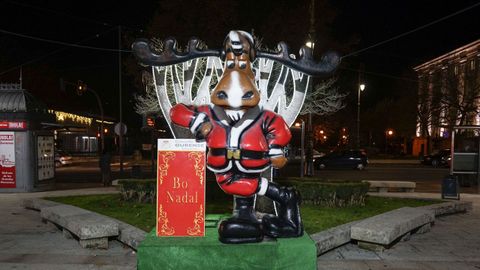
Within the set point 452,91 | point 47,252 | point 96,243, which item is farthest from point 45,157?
point 452,91

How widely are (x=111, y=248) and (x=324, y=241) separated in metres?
3.85

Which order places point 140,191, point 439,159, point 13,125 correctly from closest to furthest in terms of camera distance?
point 140,191 < point 13,125 < point 439,159

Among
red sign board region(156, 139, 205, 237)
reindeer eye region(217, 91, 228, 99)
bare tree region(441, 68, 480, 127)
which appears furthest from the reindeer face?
bare tree region(441, 68, 480, 127)

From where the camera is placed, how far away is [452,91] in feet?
116

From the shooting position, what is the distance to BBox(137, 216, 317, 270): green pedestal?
5227 millimetres

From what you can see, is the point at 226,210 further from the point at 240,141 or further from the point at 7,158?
the point at 7,158

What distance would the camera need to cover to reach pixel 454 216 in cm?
1069

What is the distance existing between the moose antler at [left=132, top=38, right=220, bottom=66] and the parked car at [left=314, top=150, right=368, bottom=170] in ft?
73.6

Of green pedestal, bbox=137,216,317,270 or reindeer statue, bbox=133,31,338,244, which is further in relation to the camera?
reindeer statue, bbox=133,31,338,244

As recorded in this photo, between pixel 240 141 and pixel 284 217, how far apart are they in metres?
1.25

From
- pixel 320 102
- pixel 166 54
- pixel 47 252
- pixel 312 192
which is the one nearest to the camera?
pixel 166 54

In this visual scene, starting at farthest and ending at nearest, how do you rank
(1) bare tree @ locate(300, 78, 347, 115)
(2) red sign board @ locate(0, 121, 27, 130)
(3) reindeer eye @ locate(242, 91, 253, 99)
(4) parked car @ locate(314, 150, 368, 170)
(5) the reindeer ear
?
(4) parked car @ locate(314, 150, 368, 170) → (2) red sign board @ locate(0, 121, 27, 130) → (1) bare tree @ locate(300, 78, 347, 115) → (5) the reindeer ear → (3) reindeer eye @ locate(242, 91, 253, 99)

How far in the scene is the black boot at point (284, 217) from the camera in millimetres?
5645

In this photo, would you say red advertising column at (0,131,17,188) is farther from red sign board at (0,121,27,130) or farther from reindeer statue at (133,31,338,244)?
reindeer statue at (133,31,338,244)
